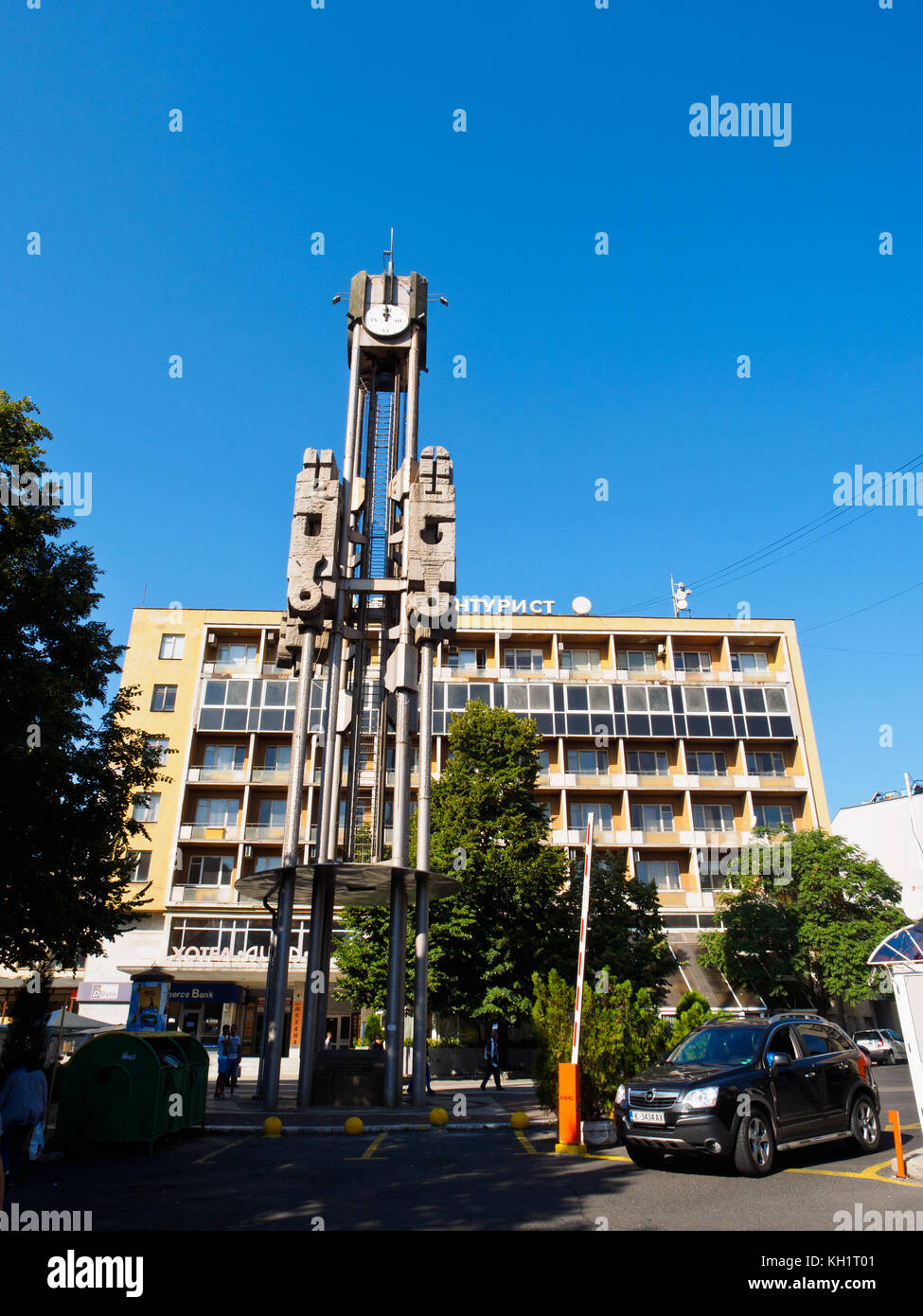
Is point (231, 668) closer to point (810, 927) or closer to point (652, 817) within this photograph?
point (652, 817)

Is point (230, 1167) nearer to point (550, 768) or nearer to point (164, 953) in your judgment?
point (164, 953)

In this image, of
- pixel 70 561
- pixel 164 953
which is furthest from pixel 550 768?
pixel 70 561

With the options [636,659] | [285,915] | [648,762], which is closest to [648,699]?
[648,762]

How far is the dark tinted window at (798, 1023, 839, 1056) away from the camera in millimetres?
11086

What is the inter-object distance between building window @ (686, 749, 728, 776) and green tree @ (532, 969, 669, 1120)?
34.8 m

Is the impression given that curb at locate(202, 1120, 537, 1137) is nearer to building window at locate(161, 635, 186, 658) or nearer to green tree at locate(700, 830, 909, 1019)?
green tree at locate(700, 830, 909, 1019)

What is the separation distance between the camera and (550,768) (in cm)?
4781

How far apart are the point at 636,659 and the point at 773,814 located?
11.8 m

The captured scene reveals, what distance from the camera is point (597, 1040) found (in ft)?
43.3

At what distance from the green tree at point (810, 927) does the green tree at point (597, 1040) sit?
82.1ft

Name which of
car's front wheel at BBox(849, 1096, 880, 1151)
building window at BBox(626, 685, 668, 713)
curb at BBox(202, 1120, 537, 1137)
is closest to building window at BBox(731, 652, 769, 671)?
building window at BBox(626, 685, 668, 713)

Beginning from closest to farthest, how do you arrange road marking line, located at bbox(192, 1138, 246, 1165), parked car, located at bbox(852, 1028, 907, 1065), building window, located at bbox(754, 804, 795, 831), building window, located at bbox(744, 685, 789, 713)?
road marking line, located at bbox(192, 1138, 246, 1165), parked car, located at bbox(852, 1028, 907, 1065), building window, located at bbox(754, 804, 795, 831), building window, located at bbox(744, 685, 789, 713)

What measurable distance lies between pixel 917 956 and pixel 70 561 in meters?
16.6
